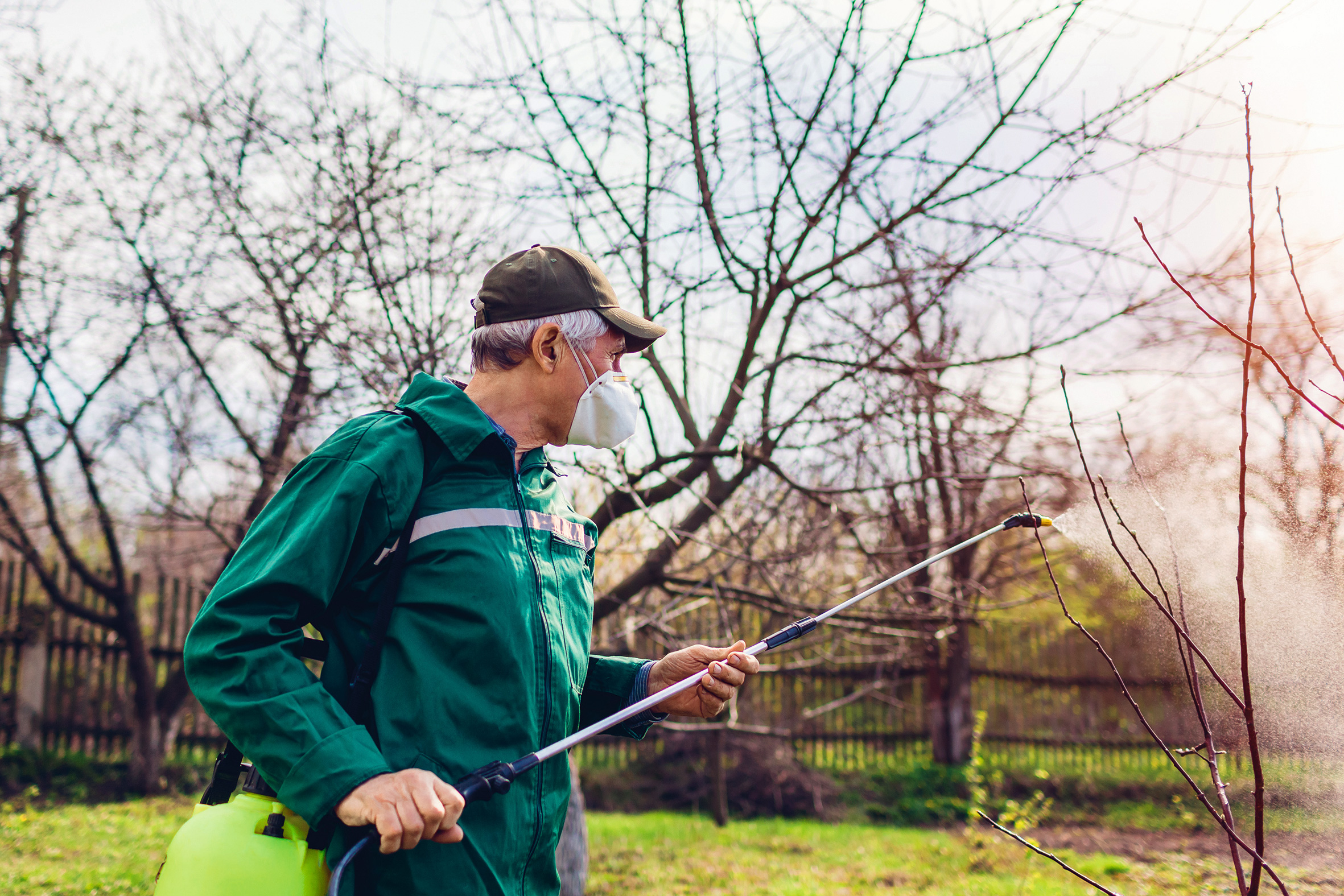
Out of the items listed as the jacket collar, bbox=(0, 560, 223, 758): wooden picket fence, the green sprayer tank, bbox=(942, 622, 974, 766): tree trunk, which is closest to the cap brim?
the jacket collar

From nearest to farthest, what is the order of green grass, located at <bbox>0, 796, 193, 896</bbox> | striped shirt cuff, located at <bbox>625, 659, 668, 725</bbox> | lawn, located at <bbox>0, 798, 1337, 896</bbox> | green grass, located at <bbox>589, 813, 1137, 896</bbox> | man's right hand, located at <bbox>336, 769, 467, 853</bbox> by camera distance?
man's right hand, located at <bbox>336, 769, 467, 853</bbox> → striped shirt cuff, located at <bbox>625, 659, 668, 725</bbox> → green grass, located at <bbox>0, 796, 193, 896</bbox> → lawn, located at <bbox>0, 798, 1337, 896</bbox> → green grass, located at <bbox>589, 813, 1137, 896</bbox>

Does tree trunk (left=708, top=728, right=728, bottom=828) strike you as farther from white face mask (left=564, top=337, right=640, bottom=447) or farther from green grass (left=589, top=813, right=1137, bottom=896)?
white face mask (left=564, top=337, right=640, bottom=447)

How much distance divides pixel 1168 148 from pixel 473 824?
127 inches

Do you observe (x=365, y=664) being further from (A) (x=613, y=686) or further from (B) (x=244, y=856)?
(A) (x=613, y=686)

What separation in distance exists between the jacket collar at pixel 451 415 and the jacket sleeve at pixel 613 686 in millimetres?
687

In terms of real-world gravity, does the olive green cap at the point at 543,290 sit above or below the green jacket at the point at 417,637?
above

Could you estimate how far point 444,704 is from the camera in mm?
1541

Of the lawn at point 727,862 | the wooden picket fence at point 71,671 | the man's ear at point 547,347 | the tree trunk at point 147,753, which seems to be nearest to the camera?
the man's ear at point 547,347

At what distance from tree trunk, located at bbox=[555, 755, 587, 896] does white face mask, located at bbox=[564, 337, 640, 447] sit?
311 cm

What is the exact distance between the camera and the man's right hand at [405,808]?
4.36ft

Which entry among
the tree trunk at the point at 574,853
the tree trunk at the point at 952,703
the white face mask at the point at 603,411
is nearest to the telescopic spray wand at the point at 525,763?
the white face mask at the point at 603,411

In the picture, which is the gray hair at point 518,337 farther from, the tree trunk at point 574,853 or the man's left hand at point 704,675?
the tree trunk at point 574,853

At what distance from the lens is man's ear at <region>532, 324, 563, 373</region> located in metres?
1.96

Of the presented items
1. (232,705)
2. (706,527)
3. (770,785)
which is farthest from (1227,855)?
(232,705)
